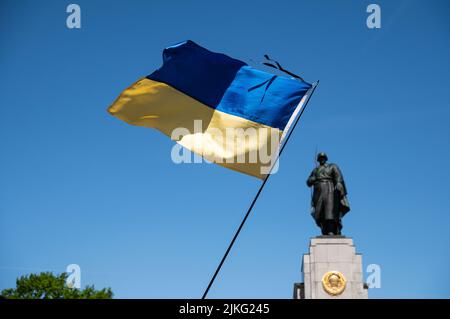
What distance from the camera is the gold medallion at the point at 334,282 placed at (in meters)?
21.1

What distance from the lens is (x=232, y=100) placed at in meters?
18.0

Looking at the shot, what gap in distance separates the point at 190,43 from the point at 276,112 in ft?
11.0

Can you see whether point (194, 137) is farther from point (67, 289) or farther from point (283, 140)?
point (67, 289)

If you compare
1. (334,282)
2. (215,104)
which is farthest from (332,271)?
(215,104)

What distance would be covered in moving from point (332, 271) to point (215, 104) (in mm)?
7632

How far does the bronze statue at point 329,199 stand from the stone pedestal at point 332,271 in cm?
93

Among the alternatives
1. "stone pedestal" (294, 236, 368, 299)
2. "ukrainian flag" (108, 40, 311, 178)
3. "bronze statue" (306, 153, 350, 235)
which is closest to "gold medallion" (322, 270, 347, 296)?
"stone pedestal" (294, 236, 368, 299)

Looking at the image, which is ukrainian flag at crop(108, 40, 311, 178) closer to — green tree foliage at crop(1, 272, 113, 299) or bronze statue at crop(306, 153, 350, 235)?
bronze statue at crop(306, 153, 350, 235)

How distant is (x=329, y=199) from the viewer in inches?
911

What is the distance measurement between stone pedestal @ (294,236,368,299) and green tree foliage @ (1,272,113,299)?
34.0 m

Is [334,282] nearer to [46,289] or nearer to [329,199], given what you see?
[329,199]

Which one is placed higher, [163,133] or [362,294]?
[163,133]
